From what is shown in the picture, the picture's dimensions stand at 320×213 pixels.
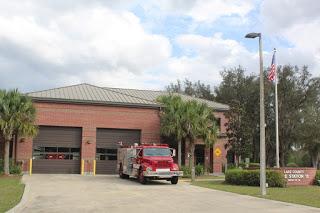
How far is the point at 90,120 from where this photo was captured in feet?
127

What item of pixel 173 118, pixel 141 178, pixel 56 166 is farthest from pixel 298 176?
pixel 56 166

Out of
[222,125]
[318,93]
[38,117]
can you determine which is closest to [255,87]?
[318,93]

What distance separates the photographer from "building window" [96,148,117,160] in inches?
1533

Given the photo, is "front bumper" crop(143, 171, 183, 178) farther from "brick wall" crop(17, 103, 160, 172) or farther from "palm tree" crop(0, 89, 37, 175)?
"brick wall" crop(17, 103, 160, 172)

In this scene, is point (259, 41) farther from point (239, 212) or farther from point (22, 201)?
point (22, 201)

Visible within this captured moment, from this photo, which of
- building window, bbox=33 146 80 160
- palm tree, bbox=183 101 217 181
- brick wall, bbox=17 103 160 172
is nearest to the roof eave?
brick wall, bbox=17 103 160 172

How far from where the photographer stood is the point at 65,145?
125 feet

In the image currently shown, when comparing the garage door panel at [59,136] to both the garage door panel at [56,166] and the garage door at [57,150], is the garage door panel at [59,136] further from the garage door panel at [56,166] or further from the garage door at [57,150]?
the garage door panel at [56,166]

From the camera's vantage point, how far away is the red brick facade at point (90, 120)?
1479 inches

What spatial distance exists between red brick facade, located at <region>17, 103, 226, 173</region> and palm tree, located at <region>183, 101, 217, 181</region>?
4.94m

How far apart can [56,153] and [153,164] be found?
13.5 metres

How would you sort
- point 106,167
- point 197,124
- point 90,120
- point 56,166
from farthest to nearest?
point 106,167 → point 90,120 → point 56,166 → point 197,124

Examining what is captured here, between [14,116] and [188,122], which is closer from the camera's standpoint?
[14,116]

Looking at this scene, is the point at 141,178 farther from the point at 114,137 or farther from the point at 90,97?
the point at 90,97
